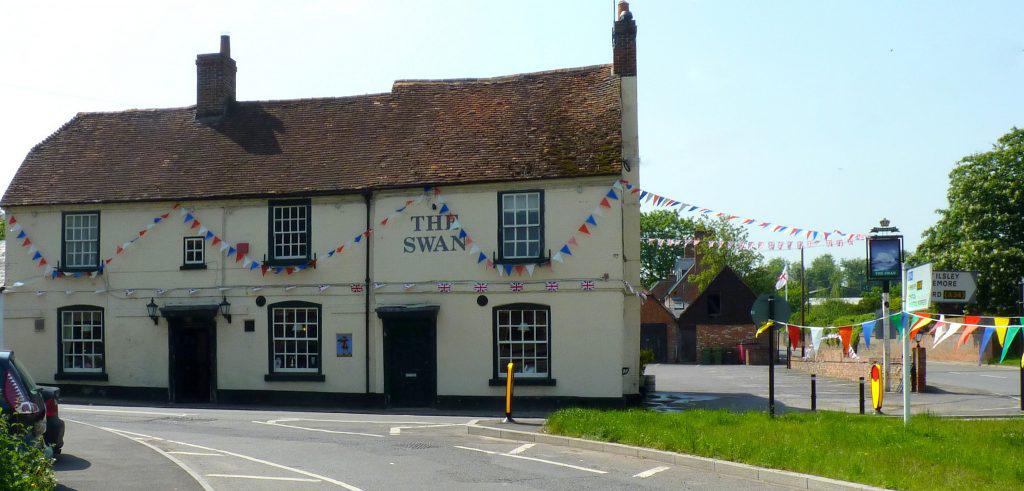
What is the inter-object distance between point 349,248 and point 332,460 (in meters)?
10.7

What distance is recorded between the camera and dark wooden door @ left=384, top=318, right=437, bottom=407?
23.4 m

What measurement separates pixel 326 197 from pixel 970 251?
3692 centimetres

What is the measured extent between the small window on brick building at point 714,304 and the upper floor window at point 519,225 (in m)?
40.3

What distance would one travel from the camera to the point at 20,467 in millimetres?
7910

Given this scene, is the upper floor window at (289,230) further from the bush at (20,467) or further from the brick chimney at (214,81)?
the bush at (20,467)

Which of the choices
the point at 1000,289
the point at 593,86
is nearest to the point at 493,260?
the point at 593,86

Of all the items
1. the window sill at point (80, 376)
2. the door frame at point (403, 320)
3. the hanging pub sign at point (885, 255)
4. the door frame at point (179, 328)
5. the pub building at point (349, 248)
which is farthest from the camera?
the window sill at point (80, 376)

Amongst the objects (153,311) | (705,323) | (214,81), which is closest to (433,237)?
(153,311)

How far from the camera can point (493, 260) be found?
75.2 feet

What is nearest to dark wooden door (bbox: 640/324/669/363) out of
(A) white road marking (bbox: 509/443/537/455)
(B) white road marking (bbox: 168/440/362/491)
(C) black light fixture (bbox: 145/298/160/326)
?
(C) black light fixture (bbox: 145/298/160/326)

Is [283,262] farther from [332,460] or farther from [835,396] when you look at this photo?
[835,396]

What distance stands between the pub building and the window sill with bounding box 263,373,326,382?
6 cm

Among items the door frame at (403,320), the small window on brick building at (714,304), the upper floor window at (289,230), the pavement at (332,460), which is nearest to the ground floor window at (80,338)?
the upper floor window at (289,230)

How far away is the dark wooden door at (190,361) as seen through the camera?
2514cm
